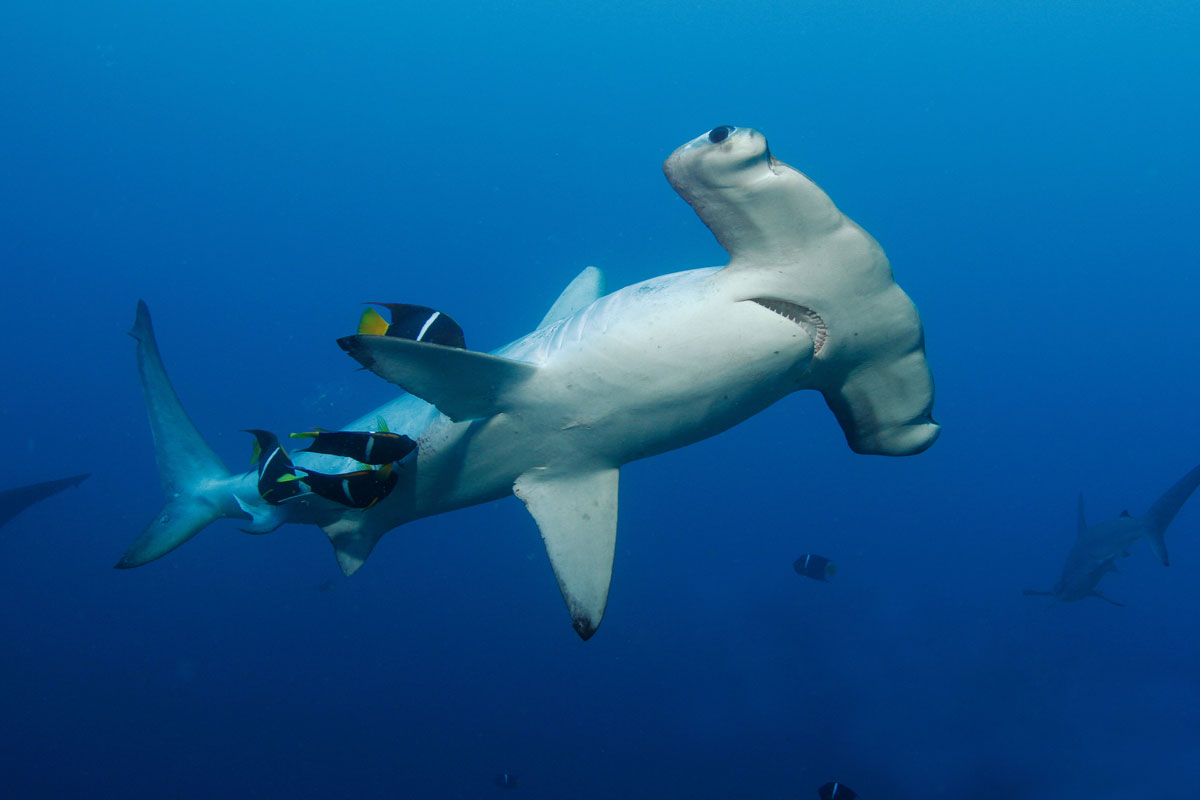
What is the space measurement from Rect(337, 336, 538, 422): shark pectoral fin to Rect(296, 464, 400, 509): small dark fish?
446mm

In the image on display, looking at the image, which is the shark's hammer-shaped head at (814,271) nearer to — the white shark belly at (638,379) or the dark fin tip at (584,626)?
the white shark belly at (638,379)

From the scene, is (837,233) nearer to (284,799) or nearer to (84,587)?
(284,799)

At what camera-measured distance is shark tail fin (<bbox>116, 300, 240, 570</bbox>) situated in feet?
13.3

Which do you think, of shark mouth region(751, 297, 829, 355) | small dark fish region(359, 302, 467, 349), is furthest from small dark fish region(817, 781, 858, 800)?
small dark fish region(359, 302, 467, 349)

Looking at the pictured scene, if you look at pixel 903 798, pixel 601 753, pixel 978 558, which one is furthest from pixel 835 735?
pixel 978 558

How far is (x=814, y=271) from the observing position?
212cm

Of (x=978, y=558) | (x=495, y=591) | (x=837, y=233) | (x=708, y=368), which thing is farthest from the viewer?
(x=978, y=558)

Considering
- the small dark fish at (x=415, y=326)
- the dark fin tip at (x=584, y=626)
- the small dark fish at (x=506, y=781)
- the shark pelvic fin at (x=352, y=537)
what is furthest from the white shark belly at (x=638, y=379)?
the small dark fish at (x=506, y=781)

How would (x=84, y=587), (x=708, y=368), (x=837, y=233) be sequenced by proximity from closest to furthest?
(x=837, y=233) < (x=708, y=368) < (x=84, y=587)

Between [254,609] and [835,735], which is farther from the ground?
[254,609]

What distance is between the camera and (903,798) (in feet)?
57.7

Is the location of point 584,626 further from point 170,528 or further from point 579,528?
point 170,528

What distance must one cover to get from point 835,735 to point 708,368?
22.5 metres

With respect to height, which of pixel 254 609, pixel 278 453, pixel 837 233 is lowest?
pixel 254 609
